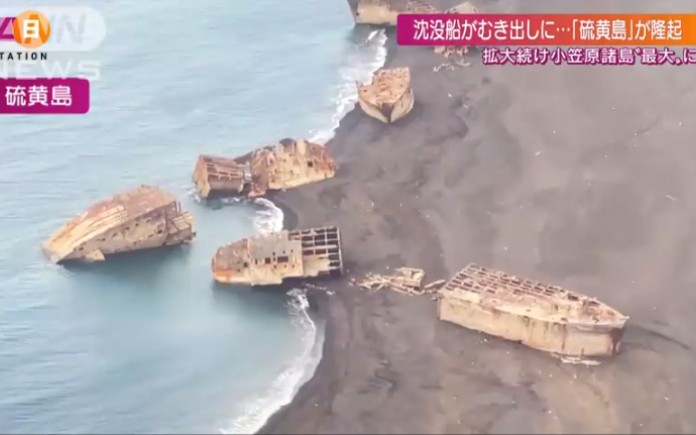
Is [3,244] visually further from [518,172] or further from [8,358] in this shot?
[518,172]

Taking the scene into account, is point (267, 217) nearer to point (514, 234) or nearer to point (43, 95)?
point (43, 95)

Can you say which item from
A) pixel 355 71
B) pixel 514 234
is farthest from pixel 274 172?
pixel 355 71

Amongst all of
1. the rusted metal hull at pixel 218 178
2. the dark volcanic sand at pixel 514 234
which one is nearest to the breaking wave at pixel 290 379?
the dark volcanic sand at pixel 514 234

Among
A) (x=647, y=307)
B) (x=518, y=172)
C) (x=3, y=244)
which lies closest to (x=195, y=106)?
(x=3, y=244)

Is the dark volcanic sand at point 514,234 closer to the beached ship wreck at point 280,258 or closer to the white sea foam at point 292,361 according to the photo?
the white sea foam at point 292,361

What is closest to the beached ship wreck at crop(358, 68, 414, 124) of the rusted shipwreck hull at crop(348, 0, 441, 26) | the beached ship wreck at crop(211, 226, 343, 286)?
the rusted shipwreck hull at crop(348, 0, 441, 26)

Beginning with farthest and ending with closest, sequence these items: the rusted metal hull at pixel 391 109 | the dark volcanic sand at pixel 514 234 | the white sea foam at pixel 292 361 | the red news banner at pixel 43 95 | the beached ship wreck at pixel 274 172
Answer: the rusted metal hull at pixel 391 109 → the beached ship wreck at pixel 274 172 → the red news banner at pixel 43 95 → the white sea foam at pixel 292 361 → the dark volcanic sand at pixel 514 234

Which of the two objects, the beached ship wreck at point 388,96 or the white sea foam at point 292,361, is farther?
the beached ship wreck at point 388,96
